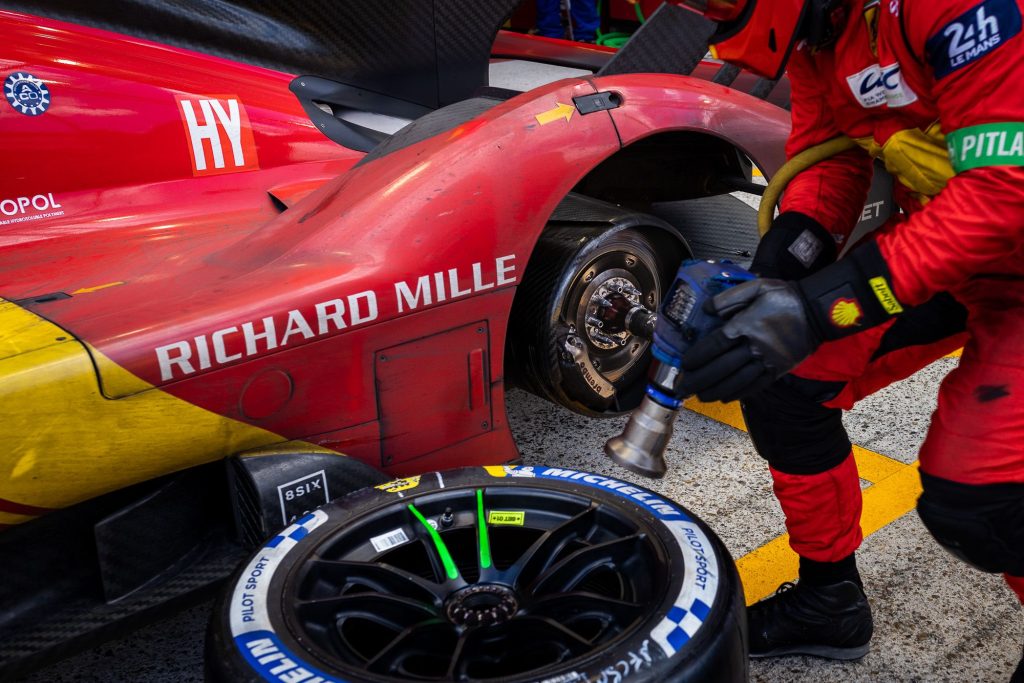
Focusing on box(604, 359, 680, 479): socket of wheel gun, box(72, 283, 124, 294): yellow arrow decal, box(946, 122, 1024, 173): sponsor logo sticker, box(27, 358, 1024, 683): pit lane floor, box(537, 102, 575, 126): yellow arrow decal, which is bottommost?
box(27, 358, 1024, 683): pit lane floor

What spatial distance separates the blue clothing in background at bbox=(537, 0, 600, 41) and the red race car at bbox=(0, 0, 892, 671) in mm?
6295

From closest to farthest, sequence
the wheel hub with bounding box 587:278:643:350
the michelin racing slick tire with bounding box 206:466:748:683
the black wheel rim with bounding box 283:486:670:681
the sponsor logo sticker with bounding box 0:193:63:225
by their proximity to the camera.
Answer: the michelin racing slick tire with bounding box 206:466:748:683 → the black wheel rim with bounding box 283:486:670:681 → the sponsor logo sticker with bounding box 0:193:63:225 → the wheel hub with bounding box 587:278:643:350

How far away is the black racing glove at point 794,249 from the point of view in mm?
2002

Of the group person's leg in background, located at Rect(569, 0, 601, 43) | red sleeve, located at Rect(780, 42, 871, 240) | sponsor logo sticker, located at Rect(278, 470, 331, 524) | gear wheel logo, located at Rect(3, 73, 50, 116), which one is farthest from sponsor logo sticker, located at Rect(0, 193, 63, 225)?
person's leg in background, located at Rect(569, 0, 601, 43)

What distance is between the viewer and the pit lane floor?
2043mm

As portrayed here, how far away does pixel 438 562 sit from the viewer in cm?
173

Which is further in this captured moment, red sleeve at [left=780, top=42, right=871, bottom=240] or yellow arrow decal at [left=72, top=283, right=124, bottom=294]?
red sleeve at [left=780, top=42, right=871, bottom=240]

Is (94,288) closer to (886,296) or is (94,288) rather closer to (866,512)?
(886,296)

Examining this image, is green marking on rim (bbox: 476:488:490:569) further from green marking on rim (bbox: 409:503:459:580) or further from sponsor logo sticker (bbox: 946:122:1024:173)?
sponsor logo sticker (bbox: 946:122:1024:173)

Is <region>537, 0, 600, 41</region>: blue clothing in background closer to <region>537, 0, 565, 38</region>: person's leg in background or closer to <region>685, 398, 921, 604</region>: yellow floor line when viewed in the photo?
<region>537, 0, 565, 38</region>: person's leg in background

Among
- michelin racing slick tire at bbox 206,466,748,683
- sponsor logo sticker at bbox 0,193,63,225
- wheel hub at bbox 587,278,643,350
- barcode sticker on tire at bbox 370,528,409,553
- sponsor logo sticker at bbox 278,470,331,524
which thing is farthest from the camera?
wheel hub at bbox 587,278,643,350

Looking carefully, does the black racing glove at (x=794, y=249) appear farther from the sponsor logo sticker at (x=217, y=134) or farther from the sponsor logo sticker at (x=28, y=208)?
the sponsor logo sticker at (x=28, y=208)

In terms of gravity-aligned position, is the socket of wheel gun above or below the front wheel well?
below

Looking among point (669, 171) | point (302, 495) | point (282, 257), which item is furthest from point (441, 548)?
point (669, 171)
